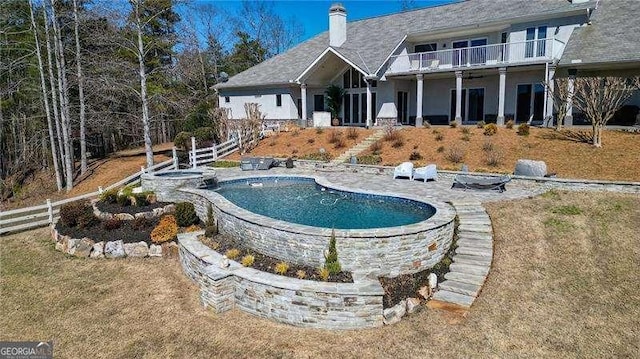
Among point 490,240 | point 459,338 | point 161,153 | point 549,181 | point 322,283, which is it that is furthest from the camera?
point 161,153

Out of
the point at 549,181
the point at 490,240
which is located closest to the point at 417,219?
the point at 490,240

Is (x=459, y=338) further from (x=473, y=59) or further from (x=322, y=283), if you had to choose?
(x=473, y=59)

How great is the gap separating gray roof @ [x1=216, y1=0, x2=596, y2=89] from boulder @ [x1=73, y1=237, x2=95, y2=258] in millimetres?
18873

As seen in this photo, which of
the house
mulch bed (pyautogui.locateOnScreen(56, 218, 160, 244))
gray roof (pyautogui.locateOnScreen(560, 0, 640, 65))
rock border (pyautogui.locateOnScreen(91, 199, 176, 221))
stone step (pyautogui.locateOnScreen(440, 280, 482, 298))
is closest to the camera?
stone step (pyautogui.locateOnScreen(440, 280, 482, 298))

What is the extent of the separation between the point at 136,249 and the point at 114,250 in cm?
65

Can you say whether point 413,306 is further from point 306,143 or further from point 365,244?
point 306,143

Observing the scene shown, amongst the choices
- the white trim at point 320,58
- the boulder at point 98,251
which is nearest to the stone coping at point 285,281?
the boulder at point 98,251

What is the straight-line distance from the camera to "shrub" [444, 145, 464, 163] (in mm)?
17109

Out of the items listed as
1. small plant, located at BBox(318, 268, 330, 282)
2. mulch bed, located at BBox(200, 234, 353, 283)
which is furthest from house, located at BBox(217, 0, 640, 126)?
small plant, located at BBox(318, 268, 330, 282)

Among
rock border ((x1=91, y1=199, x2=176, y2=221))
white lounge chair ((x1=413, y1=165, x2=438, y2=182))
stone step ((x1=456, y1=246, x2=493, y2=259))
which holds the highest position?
white lounge chair ((x1=413, y1=165, x2=438, y2=182))

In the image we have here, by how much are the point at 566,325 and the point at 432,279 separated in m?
2.37

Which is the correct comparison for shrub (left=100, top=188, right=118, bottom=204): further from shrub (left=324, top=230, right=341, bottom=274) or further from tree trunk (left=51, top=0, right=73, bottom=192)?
shrub (left=324, top=230, right=341, bottom=274)

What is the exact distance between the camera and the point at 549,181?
1313 centimetres

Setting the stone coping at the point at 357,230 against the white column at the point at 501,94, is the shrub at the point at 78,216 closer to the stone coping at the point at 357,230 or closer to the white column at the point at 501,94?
the stone coping at the point at 357,230
